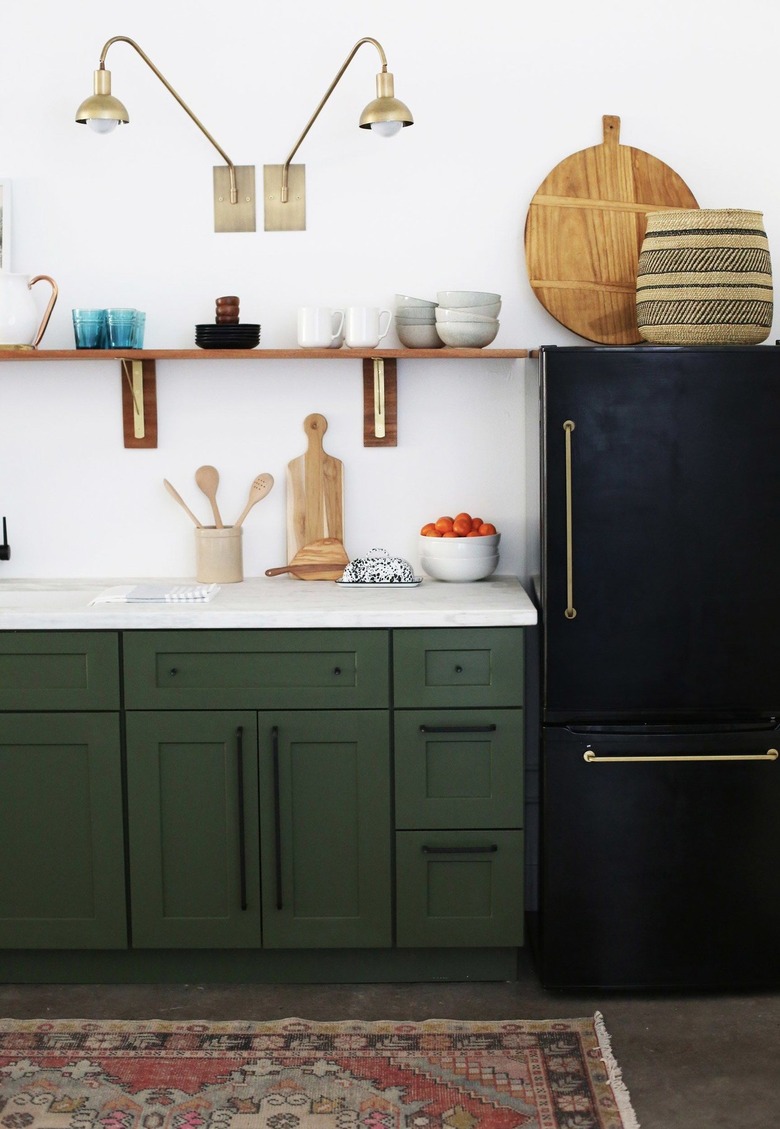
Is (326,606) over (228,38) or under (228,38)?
under

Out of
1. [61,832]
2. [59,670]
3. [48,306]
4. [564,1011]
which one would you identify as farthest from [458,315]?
[564,1011]

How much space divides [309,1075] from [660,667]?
119cm

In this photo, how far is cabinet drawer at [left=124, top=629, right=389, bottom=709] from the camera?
9.23ft

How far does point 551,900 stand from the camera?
2818 millimetres

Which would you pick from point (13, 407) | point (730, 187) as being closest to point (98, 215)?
point (13, 407)

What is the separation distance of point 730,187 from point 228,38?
1427mm

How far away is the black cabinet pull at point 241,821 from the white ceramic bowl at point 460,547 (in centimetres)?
73

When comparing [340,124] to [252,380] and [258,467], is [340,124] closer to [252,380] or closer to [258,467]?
[252,380]

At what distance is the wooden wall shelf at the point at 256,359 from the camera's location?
308cm

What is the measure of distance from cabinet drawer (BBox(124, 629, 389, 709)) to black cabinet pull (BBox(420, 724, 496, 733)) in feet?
0.39

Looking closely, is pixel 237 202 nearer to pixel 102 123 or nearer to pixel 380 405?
pixel 102 123

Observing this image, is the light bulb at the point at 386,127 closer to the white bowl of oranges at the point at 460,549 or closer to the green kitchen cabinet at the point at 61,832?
the white bowl of oranges at the point at 460,549

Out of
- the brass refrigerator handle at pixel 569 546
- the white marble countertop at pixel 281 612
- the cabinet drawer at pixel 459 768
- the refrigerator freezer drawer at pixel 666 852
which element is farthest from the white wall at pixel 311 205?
the refrigerator freezer drawer at pixel 666 852

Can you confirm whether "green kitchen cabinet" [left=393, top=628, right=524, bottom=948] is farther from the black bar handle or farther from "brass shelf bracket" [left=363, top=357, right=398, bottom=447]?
"brass shelf bracket" [left=363, top=357, right=398, bottom=447]
